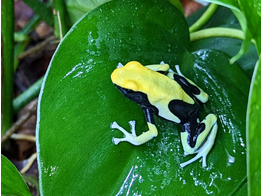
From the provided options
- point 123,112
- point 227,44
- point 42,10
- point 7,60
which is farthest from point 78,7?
point 227,44

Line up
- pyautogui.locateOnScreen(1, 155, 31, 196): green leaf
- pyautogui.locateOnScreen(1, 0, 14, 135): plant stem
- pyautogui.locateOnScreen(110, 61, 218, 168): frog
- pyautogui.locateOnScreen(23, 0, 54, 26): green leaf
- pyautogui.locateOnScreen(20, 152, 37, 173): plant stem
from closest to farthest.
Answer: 1. pyautogui.locateOnScreen(1, 155, 31, 196): green leaf
2. pyautogui.locateOnScreen(110, 61, 218, 168): frog
3. pyautogui.locateOnScreen(1, 0, 14, 135): plant stem
4. pyautogui.locateOnScreen(23, 0, 54, 26): green leaf
5. pyautogui.locateOnScreen(20, 152, 37, 173): plant stem

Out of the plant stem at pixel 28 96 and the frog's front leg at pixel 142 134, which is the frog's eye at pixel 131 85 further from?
the plant stem at pixel 28 96

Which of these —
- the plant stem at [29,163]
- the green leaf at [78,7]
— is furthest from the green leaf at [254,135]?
the plant stem at [29,163]

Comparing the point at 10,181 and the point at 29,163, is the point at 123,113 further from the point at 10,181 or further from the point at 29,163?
the point at 29,163

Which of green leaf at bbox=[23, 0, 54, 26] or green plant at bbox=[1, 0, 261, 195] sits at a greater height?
green leaf at bbox=[23, 0, 54, 26]

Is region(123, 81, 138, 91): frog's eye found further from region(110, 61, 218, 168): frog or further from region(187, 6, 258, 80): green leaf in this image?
region(187, 6, 258, 80): green leaf

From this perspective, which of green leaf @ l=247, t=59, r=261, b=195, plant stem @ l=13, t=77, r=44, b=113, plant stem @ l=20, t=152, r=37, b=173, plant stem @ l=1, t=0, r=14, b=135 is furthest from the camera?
plant stem @ l=20, t=152, r=37, b=173

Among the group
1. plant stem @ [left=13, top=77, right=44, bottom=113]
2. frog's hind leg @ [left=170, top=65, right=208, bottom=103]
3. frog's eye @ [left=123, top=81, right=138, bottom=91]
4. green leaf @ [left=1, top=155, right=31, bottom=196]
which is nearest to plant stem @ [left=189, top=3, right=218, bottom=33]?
frog's hind leg @ [left=170, top=65, right=208, bottom=103]

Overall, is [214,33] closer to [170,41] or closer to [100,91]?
[170,41]
